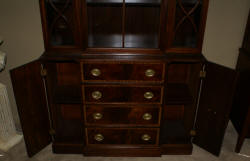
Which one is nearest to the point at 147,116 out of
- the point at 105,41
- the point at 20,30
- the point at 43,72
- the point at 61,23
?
the point at 105,41

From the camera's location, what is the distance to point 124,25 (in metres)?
1.94

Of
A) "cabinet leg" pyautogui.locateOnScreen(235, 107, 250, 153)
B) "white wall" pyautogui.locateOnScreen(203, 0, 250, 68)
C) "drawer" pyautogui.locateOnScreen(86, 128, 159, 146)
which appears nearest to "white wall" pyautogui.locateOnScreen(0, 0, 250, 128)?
"white wall" pyautogui.locateOnScreen(203, 0, 250, 68)

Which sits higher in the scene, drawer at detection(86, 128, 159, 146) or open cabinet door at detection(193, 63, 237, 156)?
open cabinet door at detection(193, 63, 237, 156)

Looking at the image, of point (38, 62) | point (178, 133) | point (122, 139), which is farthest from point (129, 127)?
point (38, 62)

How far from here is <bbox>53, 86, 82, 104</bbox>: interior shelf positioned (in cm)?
216

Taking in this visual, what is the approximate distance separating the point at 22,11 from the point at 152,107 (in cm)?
152

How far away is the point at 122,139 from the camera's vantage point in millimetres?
2275

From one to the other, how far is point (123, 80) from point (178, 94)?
0.60 metres

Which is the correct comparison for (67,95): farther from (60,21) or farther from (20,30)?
(20,30)

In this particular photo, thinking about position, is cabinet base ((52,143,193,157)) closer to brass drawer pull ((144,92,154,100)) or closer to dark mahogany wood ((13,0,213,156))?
dark mahogany wood ((13,0,213,156))

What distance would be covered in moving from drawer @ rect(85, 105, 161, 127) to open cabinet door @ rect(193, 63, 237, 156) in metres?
→ 0.47

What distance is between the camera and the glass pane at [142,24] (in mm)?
2145

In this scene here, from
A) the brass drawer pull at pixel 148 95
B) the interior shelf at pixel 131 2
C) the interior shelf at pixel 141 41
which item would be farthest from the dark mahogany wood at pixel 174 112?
the interior shelf at pixel 131 2

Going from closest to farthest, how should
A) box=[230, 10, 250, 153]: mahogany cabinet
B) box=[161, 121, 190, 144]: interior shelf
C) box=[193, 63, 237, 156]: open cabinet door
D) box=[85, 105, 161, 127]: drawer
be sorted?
box=[193, 63, 237, 156]: open cabinet door, box=[85, 105, 161, 127]: drawer, box=[230, 10, 250, 153]: mahogany cabinet, box=[161, 121, 190, 144]: interior shelf
